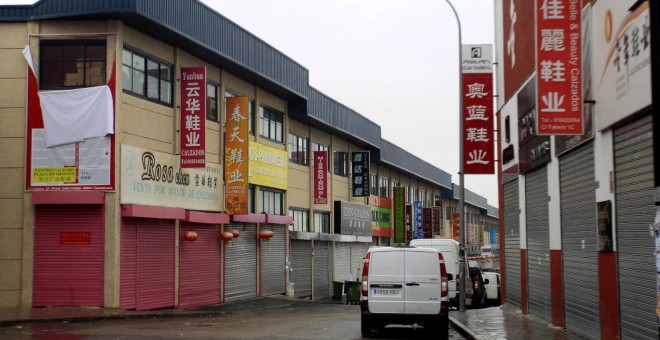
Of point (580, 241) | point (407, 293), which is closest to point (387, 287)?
point (407, 293)

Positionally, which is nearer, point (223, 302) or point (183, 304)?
point (183, 304)

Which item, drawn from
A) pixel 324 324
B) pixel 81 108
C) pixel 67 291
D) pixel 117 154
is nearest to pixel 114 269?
pixel 67 291

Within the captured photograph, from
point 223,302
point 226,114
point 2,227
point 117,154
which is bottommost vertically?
point 223,302

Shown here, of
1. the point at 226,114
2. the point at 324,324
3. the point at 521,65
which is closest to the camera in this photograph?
the point at 324,324

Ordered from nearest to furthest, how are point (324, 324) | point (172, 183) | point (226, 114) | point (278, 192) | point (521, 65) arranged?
point (324, 324) < point (521, 65) < point (172, 183) < point (226, 114) < point (278, 192)

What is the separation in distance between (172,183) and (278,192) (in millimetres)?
10574

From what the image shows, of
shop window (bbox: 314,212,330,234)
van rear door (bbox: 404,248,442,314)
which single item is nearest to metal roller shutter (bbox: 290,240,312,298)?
shop window (bbox: 314,212,330,234)

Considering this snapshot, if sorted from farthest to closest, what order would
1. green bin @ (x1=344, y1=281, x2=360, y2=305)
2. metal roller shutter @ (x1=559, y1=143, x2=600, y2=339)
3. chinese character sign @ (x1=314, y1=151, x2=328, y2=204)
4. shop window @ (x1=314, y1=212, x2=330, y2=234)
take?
shop window @ (x1=314, y1=212, x2=330, y2=234), chinese character sign @ (x1=314, y1=151, x2=328, y2=204), green bin @ (x1=344, y1=281, x2=360, y2=305), metal roller shutter @ (x1=559, y1=143, x2=600, y2=339)

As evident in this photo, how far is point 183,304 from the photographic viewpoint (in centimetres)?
2633

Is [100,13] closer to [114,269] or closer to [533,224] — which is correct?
[114,269]

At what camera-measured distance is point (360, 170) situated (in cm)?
4769

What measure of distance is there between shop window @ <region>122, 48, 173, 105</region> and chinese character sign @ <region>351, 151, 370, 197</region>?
74.7 feet

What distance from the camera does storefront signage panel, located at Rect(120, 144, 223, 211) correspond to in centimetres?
2297

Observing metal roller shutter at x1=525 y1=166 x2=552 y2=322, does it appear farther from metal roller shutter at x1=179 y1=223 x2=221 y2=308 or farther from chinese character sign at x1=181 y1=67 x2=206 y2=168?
metal roller shutter at x1=179 y1=223 x2=221 y2=308
